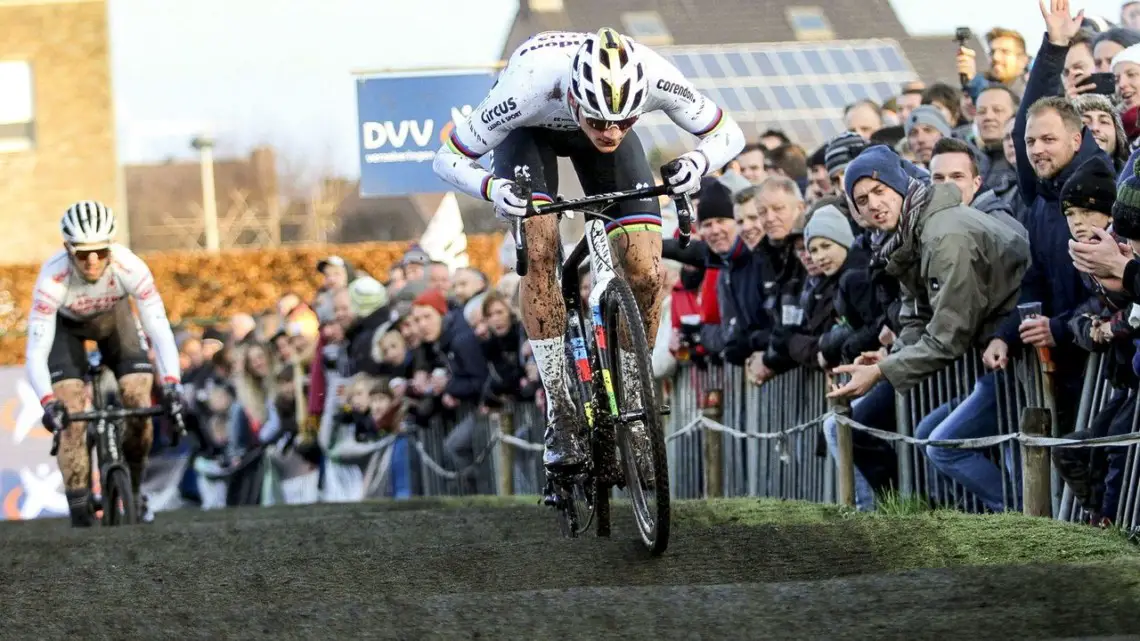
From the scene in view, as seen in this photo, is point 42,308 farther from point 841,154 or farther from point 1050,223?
point 1050,223

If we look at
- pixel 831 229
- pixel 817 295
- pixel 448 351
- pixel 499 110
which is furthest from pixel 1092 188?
pixel 448 351

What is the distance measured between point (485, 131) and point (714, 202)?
176 inches

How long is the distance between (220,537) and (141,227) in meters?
85.3

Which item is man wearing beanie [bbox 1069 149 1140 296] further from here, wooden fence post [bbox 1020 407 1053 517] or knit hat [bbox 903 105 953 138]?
knit hat [bbox 903 105 953 138]

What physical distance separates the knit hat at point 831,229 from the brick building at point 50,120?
47.1 m

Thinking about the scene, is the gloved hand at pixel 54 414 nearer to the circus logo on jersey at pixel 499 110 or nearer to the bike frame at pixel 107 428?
the bike frame at pixel 107 428

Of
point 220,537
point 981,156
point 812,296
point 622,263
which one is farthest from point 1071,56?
point 220,537

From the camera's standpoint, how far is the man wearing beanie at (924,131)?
40.7 ft

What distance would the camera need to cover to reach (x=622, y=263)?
8.61 m

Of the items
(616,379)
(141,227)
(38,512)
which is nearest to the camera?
(616,379)

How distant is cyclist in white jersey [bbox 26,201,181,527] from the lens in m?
13.2

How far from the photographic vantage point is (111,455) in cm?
1361

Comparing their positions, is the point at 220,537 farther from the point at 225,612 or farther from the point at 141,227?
the point at 141,227

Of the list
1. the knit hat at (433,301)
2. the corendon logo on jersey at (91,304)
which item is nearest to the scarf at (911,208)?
the corendon logo on jersey at (91,304)
